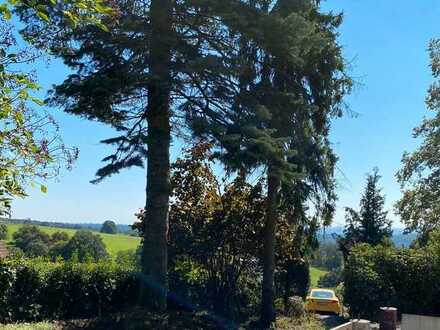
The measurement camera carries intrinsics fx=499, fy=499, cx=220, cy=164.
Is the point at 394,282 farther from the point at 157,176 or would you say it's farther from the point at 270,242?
the point at 157,176

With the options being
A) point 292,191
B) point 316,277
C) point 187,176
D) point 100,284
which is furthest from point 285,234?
point 316,277

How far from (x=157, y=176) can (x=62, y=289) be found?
11.0ft

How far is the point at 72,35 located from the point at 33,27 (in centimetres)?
89

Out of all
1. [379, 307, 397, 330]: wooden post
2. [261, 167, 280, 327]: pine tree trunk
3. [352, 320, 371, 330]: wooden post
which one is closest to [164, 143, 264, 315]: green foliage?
[261, 167, 280, 327]: pine tree trunk

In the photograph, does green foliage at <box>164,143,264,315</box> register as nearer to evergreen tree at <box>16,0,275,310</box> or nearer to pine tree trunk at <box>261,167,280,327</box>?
pine tree trunk at <box>261,167,280,327</box>

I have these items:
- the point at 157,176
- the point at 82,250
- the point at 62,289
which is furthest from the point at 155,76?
the point at 82,250

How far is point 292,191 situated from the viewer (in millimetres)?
15773

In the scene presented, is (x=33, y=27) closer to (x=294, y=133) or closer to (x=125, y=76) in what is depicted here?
(x=125, y=76)

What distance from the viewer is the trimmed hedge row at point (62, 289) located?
10367mm

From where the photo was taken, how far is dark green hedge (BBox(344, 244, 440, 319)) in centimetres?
1562

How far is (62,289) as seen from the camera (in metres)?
11.4

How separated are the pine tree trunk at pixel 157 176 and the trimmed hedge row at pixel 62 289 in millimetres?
1011

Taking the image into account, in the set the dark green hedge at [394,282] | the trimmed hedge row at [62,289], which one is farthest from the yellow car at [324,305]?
the trimmed hedge row at [62,289]

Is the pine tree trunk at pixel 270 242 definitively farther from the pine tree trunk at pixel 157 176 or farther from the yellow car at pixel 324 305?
the yellow car at pixel 324 305
